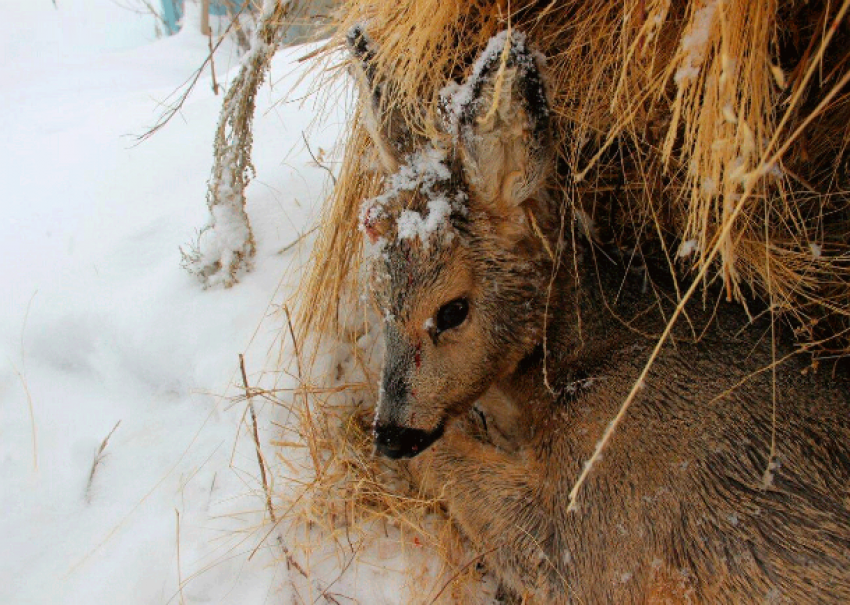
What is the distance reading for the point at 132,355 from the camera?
10.1 feet

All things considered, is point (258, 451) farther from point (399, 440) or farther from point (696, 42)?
point (696, 42)

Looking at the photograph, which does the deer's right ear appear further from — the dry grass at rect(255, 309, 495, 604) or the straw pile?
the dry grass at rect(255, 309, 495, 604)

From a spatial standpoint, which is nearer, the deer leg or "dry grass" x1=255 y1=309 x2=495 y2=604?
the deer leg

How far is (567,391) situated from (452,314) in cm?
56

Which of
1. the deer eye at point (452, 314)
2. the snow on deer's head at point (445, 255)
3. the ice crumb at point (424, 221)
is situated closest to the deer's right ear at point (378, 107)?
the snow on deer's head at point (445, 255)

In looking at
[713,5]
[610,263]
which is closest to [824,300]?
[610,263]

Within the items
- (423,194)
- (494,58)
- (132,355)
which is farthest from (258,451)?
(494,58)

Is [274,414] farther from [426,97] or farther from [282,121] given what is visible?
[282,121]

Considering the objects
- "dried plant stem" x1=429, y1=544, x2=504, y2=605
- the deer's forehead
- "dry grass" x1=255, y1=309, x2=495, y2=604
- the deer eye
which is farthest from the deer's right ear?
"dried plant stem" x1=429, y1=544, x2=504, y2=605

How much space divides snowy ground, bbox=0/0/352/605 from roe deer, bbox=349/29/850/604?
805mm

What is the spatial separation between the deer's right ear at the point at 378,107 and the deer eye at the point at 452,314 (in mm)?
556

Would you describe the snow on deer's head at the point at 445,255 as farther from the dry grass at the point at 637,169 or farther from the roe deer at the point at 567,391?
the dry grass at the point at 637,169

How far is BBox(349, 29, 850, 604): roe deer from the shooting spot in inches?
87.8

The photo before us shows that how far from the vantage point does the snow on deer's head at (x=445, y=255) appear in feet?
8.02
